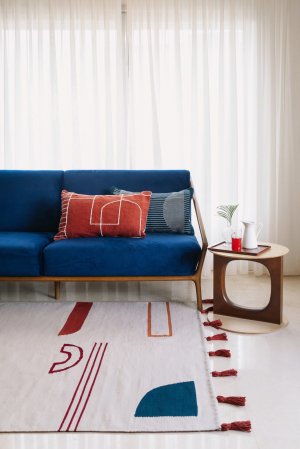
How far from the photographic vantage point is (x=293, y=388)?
6.26 ft

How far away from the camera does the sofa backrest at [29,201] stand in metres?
3.37

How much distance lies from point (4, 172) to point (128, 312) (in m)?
1.44

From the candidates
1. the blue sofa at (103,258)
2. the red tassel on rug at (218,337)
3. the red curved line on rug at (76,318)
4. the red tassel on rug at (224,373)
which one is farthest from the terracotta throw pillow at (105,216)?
the red tassel on rug at (224,373)

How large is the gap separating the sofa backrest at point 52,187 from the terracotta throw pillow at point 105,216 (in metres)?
0.29

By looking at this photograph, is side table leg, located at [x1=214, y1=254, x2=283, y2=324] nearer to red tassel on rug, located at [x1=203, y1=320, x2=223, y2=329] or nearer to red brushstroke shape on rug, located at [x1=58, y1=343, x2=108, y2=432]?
red tassel on rug, located at [x1=203, y1=320, x2=223, y2=329]

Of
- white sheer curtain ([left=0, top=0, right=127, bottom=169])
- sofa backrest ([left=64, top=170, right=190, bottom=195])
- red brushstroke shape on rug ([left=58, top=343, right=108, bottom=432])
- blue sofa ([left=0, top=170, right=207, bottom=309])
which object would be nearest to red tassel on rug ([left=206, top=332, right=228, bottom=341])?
blue sofa ([left=0, top=170, right=207, bottom=309])

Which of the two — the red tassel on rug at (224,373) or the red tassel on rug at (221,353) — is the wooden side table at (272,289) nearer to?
the red tassel on rug at (221,353)

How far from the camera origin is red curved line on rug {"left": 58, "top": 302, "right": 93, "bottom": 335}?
8.33 feet

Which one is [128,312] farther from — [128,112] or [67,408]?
[128,112]

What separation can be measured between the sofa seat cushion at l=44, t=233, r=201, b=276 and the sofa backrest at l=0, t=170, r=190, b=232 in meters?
0.57

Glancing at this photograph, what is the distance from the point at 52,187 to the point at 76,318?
43.6 inches

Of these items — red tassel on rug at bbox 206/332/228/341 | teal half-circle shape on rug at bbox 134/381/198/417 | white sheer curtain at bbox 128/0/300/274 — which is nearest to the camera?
teal half-circle shape on rug at bbox 134/381/198/417

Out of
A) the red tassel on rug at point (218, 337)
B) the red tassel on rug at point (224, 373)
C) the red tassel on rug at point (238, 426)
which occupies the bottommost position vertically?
the red tassel on rug at point (238, 426)

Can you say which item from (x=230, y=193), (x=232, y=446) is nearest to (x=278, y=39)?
(x=230, y=193)
